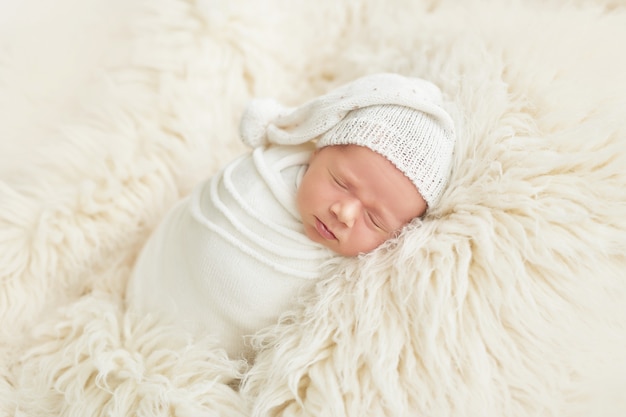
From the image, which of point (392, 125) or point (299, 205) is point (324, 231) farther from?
point (392, 125)

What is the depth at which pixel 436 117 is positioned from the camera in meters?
0.83

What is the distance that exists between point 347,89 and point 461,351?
0.41 m

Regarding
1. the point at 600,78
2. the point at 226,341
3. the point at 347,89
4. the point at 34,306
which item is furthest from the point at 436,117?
the point at 34,306

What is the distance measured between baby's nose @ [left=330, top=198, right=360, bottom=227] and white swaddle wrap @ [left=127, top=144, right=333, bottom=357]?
0.26 feet

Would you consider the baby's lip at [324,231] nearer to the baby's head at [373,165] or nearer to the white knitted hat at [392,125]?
the baby's head at [373,165]

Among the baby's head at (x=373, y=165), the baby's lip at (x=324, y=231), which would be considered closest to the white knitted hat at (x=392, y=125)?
the baby's head at (x=373, y=165)

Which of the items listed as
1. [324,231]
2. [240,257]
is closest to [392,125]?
[324,231]

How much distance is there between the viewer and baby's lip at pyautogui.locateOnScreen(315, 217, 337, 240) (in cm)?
82

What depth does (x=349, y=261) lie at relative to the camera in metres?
0.83

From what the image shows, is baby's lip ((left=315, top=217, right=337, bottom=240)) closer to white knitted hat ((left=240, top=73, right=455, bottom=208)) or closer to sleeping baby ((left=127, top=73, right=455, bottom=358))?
sleeping baby ((left=127, top=73, right=455, bottom=358))

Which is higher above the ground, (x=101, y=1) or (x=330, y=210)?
(x=101, y=1)

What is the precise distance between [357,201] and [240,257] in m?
0.19

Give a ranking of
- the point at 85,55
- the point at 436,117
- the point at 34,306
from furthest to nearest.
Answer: the point at 85,55, the point at 34,306, the point at 436,117

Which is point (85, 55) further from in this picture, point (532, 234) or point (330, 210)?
point (532, 234)
